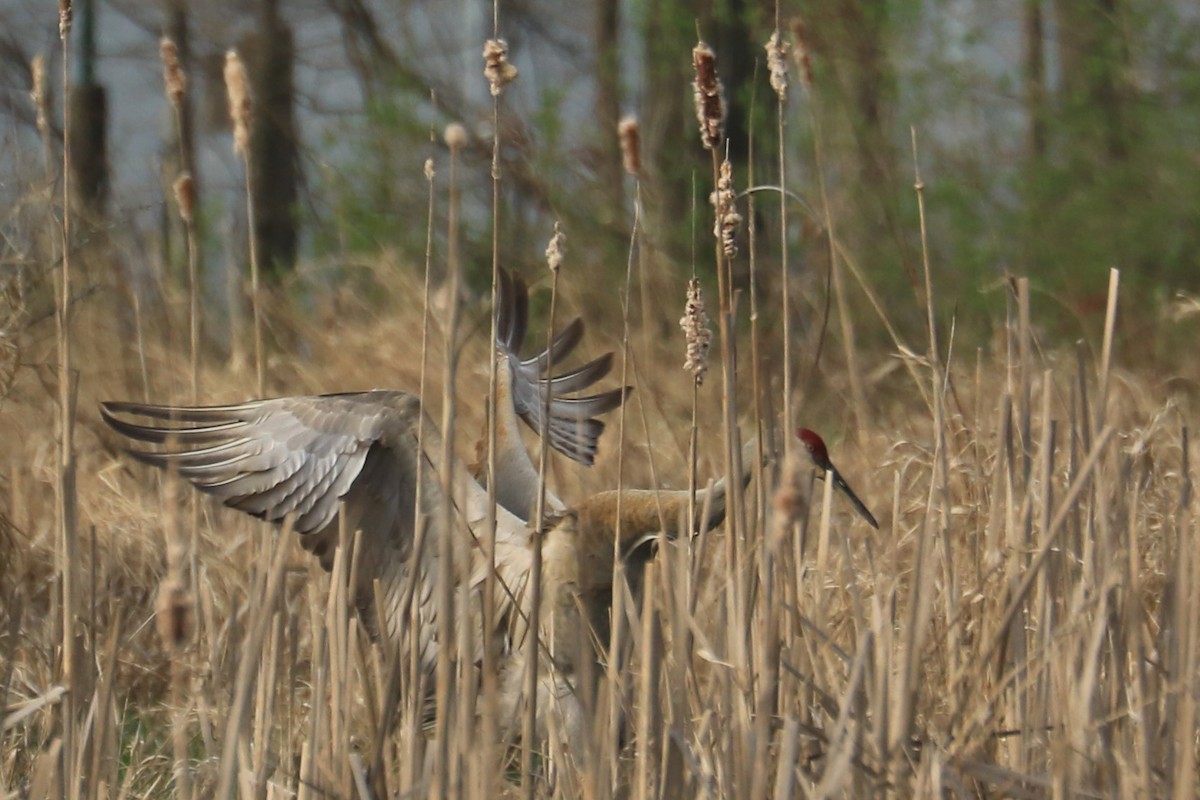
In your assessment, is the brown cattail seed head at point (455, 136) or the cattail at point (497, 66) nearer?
the brown cattail seed head at point (455, 136)

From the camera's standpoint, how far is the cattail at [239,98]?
2863 mm

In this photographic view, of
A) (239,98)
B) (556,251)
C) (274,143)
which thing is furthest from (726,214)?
(274,143)

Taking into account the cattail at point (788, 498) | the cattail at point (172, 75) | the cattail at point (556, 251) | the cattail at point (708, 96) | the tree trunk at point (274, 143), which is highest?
the tree trunk at point (274, 143)

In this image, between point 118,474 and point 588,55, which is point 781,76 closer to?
point 118,474

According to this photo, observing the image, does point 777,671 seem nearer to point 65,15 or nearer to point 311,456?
point 65,15

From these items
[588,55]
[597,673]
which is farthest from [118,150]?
[597,673]

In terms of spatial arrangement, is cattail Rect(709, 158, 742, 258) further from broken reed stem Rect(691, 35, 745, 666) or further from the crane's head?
the crane's head

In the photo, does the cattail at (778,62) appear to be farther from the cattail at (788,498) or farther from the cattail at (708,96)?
the cattail at (788,498)

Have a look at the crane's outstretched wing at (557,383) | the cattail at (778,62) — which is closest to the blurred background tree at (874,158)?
the crane's outstretched wing at (557,383)

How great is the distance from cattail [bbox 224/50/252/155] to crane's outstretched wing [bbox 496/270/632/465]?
157 cm

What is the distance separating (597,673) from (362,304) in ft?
12.7

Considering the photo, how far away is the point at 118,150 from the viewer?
10.7 m

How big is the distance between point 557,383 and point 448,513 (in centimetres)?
342

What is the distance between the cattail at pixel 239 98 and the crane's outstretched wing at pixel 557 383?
1.57 meters
